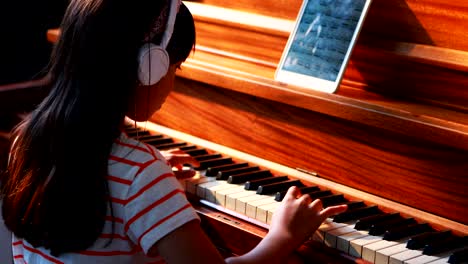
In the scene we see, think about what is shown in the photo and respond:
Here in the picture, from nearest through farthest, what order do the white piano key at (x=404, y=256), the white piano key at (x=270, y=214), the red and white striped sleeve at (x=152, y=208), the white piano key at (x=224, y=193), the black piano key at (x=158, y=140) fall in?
the red and white striped sleeve at (x=152, y=208) < the white piano key at (x=404, y=256) < the white piano key at (x=270, y=214) < the white piano key at (x=224, y=193) < the black piano key at (x=158, y=140)

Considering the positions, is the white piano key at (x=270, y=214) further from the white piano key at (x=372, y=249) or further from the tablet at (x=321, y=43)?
the tablet at (x=321, y=43)

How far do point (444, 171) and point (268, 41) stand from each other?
671 millimetres

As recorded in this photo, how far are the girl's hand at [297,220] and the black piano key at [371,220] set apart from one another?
2.4 inches

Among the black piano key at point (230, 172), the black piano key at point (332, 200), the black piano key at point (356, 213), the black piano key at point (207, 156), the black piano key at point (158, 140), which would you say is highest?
the black piano key at point (356, 213)

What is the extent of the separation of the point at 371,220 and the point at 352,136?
0.26 meters

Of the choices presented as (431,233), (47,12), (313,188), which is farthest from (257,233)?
(47,12)

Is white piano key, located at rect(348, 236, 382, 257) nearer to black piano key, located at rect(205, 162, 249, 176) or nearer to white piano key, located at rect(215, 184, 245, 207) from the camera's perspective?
white piano key, located at rect(215, 184, 245, 207)

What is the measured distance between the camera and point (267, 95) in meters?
2.12

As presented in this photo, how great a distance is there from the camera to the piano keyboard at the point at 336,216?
5.50ft

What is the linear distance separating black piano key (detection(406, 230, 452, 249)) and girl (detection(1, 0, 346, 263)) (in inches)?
12.3

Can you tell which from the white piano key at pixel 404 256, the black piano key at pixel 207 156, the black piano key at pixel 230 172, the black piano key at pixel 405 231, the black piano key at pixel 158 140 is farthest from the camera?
the black piano key at pixel 158 140

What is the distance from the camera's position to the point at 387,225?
180 cm

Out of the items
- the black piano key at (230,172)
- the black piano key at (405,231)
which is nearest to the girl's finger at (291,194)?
the black piano key at (405,231)

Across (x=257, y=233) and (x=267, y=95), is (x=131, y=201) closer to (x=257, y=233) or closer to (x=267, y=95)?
(x=257, y=233)
